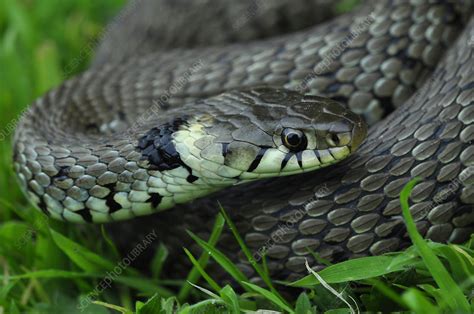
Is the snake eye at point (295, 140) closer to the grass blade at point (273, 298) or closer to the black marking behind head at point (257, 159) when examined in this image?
the black marking behind head at point (257, 159)

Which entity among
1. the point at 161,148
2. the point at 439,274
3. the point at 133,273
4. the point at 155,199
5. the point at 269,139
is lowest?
the point at 133,273

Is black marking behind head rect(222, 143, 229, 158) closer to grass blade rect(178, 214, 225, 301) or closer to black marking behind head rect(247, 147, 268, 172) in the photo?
black marking behind head rect(247, 147, 268, 172)

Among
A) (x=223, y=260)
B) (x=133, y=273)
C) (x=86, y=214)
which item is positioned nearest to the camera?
(x=223, y=260)

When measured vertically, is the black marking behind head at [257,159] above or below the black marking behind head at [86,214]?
above

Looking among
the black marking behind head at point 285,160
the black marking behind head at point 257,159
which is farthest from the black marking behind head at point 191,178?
the black marking behind head at point 285,160

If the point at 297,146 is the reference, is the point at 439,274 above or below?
below

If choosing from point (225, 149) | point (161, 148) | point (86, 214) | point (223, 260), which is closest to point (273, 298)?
point (223, 260)

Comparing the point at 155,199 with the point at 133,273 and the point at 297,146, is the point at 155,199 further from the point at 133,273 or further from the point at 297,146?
the point at 297,146
